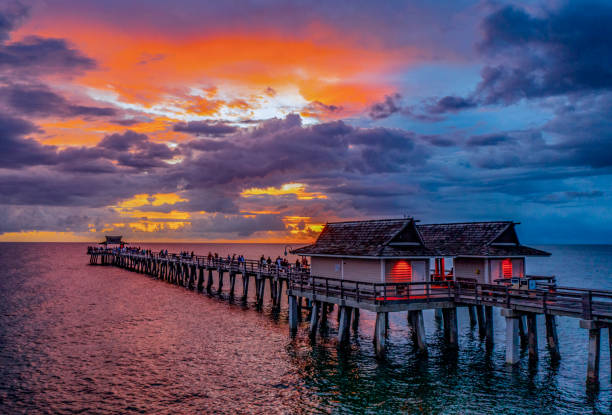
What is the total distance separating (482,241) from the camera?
3075 cm

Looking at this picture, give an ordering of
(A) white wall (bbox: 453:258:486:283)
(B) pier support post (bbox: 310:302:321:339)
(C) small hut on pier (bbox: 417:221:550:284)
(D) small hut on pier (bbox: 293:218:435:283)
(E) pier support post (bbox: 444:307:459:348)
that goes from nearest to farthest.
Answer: (D) small hut on pier (bbox: 293:218:435:283) < (E) pier support post (bbox: 444:307:459:348) < (C) small hut on pier (bbox: 417:221:550:284) < (B) pier support post (bbox: 310:302:321:339) < (A) white wall (bbox: 453:258:486:283)

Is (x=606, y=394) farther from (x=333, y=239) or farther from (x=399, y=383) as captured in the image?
(x=333, y=239)

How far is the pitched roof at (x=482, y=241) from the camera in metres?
30.0

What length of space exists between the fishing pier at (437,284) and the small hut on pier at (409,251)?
0.06 metres

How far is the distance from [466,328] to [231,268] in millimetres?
26616

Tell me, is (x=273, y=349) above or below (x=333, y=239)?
below

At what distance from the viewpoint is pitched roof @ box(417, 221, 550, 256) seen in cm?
2997

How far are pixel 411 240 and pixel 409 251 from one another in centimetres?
138

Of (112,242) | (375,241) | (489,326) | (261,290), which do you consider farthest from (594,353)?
(112,242)

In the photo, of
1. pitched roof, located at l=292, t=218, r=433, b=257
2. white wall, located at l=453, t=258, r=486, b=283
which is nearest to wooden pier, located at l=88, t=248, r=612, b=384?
white wall, located at l=453, t=258, r=486, b=283

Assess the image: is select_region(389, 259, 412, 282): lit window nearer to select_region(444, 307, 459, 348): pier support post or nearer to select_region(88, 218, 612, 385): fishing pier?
select_region(88, 218, 612, 385): fishing pier

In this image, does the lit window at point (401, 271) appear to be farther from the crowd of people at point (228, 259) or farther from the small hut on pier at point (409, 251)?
the crowd of people at point (228, 259)

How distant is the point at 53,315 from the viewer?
137 feet

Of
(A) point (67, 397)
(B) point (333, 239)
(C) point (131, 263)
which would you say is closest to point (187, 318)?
(B) point (333, 239)
